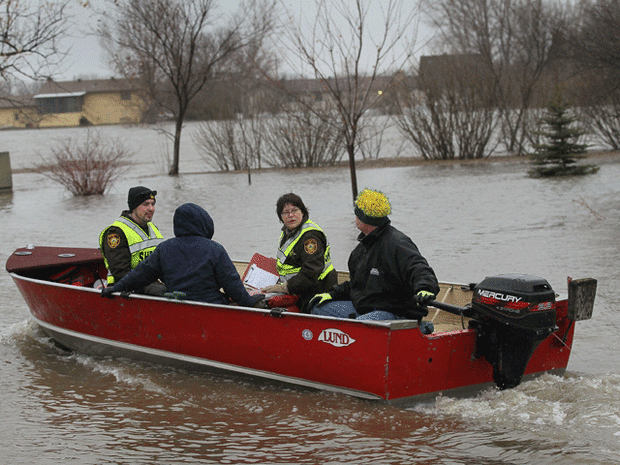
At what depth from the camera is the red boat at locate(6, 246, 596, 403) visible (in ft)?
16.1

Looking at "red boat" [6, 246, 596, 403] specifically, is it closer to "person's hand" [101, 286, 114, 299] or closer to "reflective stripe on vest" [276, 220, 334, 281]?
"person's hand" [101, 286, 114, 299]

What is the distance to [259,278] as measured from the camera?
23.1 feet

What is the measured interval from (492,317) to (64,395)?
3.39m

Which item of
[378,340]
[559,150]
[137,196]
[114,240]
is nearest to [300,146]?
[559,150]

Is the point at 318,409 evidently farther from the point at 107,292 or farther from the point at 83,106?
the point at 83,106

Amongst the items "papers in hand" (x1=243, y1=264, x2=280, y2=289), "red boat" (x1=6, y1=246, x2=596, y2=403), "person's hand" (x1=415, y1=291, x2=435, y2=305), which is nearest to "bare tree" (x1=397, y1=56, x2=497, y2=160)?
"papers in hand" (x1=243, y1=264, x2=280, y2=289)

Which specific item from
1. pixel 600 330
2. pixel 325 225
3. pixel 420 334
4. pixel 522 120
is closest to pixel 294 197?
pixel 420 334

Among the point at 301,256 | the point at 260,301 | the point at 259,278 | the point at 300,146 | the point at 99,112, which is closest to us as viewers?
the point at 260,301

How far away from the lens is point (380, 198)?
17.4 ft

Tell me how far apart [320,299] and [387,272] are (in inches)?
32.5

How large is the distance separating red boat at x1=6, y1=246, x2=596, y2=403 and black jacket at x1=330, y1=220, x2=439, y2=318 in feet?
0.85

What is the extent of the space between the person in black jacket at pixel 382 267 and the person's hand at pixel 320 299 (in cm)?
36

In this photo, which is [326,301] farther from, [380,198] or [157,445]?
[157,445]

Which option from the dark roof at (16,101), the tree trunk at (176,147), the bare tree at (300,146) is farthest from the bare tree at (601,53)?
the dark roof at (16,101)
